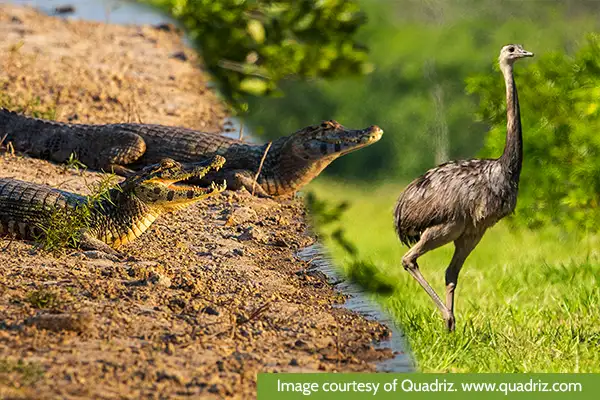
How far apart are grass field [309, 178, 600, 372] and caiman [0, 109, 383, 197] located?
96 centimetres

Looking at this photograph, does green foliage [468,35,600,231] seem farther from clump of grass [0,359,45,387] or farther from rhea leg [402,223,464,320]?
clump of grass [0,359,45,387]

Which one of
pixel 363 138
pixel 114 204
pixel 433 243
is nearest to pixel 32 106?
pixel 363 138

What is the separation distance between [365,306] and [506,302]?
1.97m

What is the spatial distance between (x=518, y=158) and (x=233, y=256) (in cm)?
197

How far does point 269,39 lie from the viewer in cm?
1360

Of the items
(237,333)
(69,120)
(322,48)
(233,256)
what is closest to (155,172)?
(233,256)

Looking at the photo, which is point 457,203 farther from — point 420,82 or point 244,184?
point 420,82

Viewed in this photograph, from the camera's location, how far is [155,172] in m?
7.10

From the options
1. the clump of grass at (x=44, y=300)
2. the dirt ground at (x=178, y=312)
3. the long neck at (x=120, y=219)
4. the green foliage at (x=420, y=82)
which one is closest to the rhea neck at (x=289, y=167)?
the dirt ground at (x=178, y=312)

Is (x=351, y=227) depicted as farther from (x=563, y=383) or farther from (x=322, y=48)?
(x=563, y=383)

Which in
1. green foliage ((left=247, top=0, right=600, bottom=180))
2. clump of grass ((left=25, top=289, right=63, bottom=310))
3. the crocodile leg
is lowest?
clump of grass ((left=25, top=289, right=63, bottom=310))

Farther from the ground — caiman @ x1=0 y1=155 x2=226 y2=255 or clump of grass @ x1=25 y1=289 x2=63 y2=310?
A: caiman @ x1=0 y1=155 x2=226 y2=255

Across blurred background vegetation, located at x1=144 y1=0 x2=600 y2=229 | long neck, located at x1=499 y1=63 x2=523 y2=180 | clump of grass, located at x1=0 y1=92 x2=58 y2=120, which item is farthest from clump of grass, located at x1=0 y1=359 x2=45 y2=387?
clump of grass, located at x1=0 y1=92 x2=58 y2=120

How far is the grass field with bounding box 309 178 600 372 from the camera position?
6117mm
